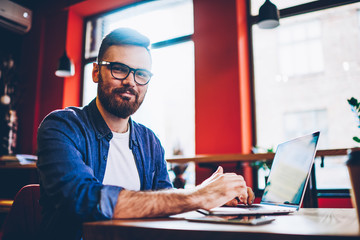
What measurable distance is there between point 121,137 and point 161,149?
0.88 ft

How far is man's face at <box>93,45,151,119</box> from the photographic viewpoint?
1.27 metres

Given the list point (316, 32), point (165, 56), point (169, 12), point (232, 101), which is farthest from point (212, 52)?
point (316, 32)

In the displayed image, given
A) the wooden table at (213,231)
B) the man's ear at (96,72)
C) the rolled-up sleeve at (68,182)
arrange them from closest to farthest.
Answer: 1. the wooden table at (213,231)
2. the rolled-up sleeve at (68,182)
3. the man's ear at (96,72)

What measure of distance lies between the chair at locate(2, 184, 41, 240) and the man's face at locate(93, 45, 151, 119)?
45 centimetres

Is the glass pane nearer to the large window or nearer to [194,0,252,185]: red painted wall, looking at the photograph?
[194,0,252,185]: red painted wall

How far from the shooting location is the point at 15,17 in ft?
15.0

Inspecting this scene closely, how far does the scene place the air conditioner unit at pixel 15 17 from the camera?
173 inches

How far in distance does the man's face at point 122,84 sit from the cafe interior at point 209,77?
1392 mm

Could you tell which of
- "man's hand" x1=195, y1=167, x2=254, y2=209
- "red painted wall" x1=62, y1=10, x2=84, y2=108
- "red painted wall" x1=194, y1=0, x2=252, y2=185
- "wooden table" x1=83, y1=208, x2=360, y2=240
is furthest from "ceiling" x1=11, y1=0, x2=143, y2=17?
"wooden table" x1=83, y1=208, x2=360, y2=240

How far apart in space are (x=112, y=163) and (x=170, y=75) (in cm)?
310

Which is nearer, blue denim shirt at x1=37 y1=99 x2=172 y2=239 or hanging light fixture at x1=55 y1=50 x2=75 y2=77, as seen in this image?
blue denim shirt at x1=37 y1=99 x2=172 y2=239

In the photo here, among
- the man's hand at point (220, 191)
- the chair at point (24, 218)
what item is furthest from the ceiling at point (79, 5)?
the man's hand at point (220, 191)

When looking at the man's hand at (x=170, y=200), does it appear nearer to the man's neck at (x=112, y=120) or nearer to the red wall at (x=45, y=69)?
the man's neck at (x=112, y=120)

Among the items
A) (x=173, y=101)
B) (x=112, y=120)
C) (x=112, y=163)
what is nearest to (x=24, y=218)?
(x=112, y=163)
